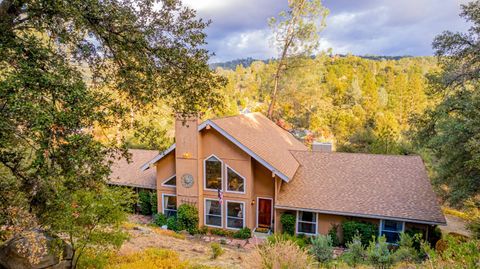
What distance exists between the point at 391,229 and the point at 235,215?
7363mm

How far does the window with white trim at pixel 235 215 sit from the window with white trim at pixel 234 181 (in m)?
0.71

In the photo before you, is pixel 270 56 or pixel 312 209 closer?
pixel 312 209

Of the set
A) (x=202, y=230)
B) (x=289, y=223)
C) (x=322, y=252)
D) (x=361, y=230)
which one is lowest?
(x=202, y=230)

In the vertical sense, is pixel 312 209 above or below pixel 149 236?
above

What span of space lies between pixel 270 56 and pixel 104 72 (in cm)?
2425

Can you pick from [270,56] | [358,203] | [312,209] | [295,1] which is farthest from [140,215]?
[295,1]

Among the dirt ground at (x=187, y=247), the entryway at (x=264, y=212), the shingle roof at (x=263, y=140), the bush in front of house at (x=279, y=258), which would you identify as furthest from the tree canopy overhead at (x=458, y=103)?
the dirt ground at (x=187, y=247)

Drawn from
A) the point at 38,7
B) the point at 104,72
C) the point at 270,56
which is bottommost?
the point at 104,72

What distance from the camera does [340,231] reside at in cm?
1531

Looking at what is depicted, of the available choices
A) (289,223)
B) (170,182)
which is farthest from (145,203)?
(289,223)

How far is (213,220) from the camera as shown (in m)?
17.0

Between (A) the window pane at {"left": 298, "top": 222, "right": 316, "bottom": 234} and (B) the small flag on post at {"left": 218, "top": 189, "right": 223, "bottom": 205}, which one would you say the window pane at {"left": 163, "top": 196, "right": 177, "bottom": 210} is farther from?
(A) the window pane at {"left": 298, "top": 222, "right": 316, "bottom": 234}

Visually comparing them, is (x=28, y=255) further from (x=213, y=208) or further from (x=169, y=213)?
(x=169, y=213)

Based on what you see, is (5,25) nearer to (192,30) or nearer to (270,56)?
(192,30)
